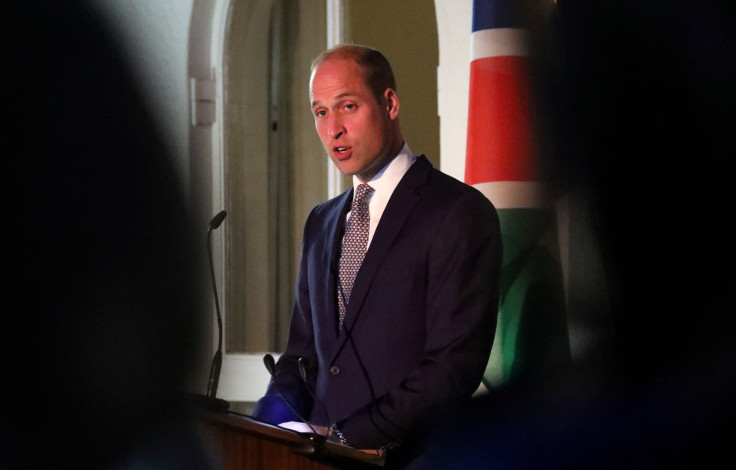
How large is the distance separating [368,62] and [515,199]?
1.50ft

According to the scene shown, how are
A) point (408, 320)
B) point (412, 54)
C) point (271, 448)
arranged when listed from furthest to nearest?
1. point (412, 54)
2. point (408, 320)
3. point (271, 448)

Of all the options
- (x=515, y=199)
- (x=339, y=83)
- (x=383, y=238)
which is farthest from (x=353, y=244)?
(x=515, y=199)

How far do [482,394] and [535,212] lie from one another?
0.42 metres

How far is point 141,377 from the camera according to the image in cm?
50

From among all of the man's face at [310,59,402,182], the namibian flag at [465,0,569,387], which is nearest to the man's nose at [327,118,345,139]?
the man's face at [310,59,402,182]

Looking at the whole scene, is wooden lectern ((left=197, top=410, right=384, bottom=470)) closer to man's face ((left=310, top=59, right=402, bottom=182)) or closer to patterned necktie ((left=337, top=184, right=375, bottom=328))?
patterned necktie ((left=337, top=184, right=375, bottom=328))

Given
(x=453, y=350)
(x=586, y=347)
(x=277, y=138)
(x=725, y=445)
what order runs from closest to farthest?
1. (x=453, y=350)
2. (x=725, y=445)
3. (x=586, y=347)
4. (x=277, y=138)

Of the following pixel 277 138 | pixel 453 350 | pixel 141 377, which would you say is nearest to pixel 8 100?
pixel 141 377

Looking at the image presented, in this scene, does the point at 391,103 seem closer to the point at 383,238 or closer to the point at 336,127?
the point at 336,127

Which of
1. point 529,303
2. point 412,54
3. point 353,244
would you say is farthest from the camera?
point 412,54

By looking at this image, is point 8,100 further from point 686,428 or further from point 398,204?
point 686,428

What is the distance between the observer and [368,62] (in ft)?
5.95

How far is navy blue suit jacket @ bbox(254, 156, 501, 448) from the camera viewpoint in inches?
61.1

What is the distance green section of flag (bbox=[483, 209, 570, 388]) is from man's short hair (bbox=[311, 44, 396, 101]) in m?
0.41
